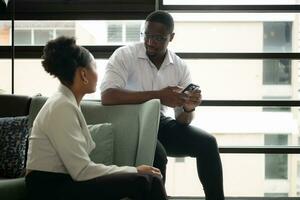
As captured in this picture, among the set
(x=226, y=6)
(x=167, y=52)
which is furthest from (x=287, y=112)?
(x=167, y=52)

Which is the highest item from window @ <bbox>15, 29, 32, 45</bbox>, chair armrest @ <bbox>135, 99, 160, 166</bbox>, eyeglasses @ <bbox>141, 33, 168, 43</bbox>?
window @ <bbox>15, 29, 32, 45</bbox>

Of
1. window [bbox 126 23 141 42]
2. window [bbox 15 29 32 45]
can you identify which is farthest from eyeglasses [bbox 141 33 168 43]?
window [bbox 15 29 32 45]

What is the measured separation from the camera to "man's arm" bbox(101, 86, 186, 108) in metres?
2.52

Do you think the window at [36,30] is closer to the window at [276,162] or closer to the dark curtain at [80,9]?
the dark curtain at [80,9]

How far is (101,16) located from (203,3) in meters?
0.78

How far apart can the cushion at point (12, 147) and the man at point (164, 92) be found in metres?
0.48

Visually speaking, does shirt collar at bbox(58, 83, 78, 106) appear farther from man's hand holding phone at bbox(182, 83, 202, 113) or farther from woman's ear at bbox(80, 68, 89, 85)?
man's hand holding phone at bbox(182, 83, 202, 113)

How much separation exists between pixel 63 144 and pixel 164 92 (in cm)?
91

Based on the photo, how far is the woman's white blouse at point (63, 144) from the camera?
174 cm

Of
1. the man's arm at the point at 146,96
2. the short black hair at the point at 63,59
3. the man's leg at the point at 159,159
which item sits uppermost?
the short black hair at the point at 63,59

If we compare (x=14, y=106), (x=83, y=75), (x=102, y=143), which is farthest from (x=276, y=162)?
(x=83, y=75)

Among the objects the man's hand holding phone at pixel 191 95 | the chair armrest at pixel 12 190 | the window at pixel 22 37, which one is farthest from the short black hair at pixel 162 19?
the window at pixel 22 37

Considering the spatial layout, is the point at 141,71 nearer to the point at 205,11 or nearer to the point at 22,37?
the point at 205,11

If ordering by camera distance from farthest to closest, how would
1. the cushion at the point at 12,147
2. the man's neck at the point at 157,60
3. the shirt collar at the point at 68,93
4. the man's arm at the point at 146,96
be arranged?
the man's neck at the point at 157,60 → the man's arm at the point at 146,96 → the cushion at the point at 12,147 → the shirt collar at the point at 68,93
